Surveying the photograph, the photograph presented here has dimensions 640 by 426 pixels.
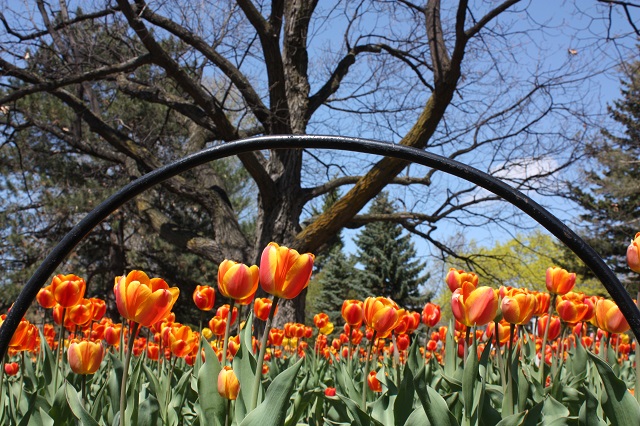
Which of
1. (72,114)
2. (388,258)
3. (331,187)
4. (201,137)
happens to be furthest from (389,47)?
(388,258)

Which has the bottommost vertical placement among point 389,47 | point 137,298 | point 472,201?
point 137,298

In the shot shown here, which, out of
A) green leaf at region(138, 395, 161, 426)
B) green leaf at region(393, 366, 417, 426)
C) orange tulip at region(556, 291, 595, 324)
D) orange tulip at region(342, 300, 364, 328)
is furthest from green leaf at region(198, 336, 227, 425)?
orange tulip at region(556, 291, 595, 324)

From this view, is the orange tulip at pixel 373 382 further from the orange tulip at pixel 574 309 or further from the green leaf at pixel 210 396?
the green leaf at pixel 210 396

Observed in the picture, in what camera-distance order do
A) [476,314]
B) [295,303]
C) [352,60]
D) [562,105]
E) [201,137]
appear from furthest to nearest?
[201,137]
[352,60]
[562,105]
[295,303]
[476,314]

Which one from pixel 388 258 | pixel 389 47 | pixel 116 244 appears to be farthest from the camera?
pixel 388 258

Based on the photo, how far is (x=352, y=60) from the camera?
9125 millimetres

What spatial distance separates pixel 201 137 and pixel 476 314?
9107 mm

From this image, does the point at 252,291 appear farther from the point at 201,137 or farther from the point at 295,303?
the point at 201,137

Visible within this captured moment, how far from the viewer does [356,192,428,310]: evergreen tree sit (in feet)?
77.8

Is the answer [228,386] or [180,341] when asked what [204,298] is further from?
[228,386]

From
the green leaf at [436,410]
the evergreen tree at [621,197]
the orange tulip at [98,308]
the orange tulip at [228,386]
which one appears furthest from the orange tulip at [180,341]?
the evergreen tree at [621,197]

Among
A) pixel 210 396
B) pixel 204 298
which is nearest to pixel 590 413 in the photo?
pixel 210 396

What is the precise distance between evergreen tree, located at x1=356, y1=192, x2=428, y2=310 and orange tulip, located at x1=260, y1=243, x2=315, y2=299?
2250cm

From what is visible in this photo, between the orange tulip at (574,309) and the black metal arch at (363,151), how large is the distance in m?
1.02
